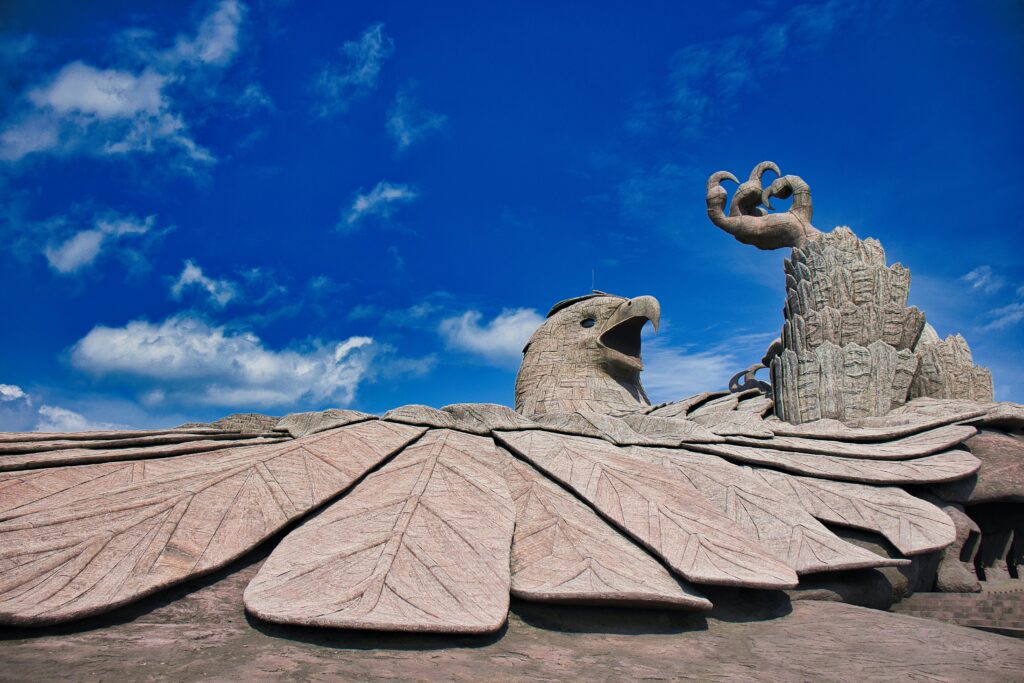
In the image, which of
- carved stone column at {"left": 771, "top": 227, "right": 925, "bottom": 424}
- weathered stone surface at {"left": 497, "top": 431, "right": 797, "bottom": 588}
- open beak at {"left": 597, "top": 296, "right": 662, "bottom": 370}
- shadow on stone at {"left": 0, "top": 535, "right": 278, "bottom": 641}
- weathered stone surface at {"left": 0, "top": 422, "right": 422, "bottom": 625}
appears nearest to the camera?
shadow on stone at {"left": 0, "top": 535, "right": 278, "bottom": 641}

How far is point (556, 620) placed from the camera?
2.55 m

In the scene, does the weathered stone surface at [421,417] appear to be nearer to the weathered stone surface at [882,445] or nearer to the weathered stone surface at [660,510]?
the weathered stone surface at [660,510]

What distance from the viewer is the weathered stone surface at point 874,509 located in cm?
354

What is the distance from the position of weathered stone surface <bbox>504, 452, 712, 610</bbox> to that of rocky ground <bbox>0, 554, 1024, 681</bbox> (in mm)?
119

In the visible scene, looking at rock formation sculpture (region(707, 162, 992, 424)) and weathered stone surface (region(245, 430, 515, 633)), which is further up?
rock formation sculpture (region(707, 162, 992, 424))

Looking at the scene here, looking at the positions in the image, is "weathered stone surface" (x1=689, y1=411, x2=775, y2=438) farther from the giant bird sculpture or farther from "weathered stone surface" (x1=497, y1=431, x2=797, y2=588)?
"weathered stone surface" (x1=497, y1=431, x2=797, y2=588)

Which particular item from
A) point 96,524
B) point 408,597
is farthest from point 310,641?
point 96,524

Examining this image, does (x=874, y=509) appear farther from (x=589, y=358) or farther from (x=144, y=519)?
(x=589, y=358)

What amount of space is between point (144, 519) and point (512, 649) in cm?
156

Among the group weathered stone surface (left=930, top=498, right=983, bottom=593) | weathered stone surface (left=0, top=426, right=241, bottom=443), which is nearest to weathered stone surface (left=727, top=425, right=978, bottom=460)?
weathered stone surface (left=930, top=498, right=983, bottom=593)

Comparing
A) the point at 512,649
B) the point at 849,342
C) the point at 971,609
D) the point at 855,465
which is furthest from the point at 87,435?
the point at 849,342

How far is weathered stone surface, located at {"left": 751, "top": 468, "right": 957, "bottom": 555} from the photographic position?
3.54m

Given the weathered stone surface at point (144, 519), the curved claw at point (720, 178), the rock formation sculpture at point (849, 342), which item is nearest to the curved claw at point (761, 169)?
the curved claw at point (720, 178)

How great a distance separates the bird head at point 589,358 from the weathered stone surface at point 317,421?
12.3ft
